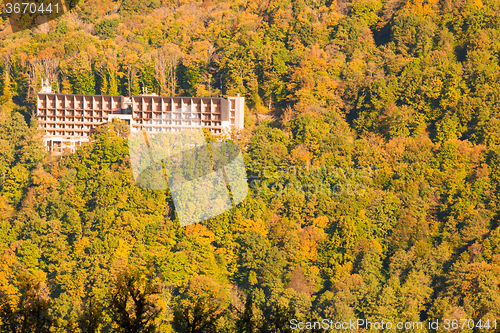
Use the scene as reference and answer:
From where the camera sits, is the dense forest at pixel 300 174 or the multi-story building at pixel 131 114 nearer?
the dense forest at pixel 300 174

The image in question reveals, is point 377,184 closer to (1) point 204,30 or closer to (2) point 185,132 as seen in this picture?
(2) point 185,132

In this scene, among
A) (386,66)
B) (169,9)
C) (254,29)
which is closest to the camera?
(386,66)

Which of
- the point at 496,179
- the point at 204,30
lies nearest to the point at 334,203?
the point at 496,179

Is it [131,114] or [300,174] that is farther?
[131,114]

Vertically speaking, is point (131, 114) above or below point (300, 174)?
above
